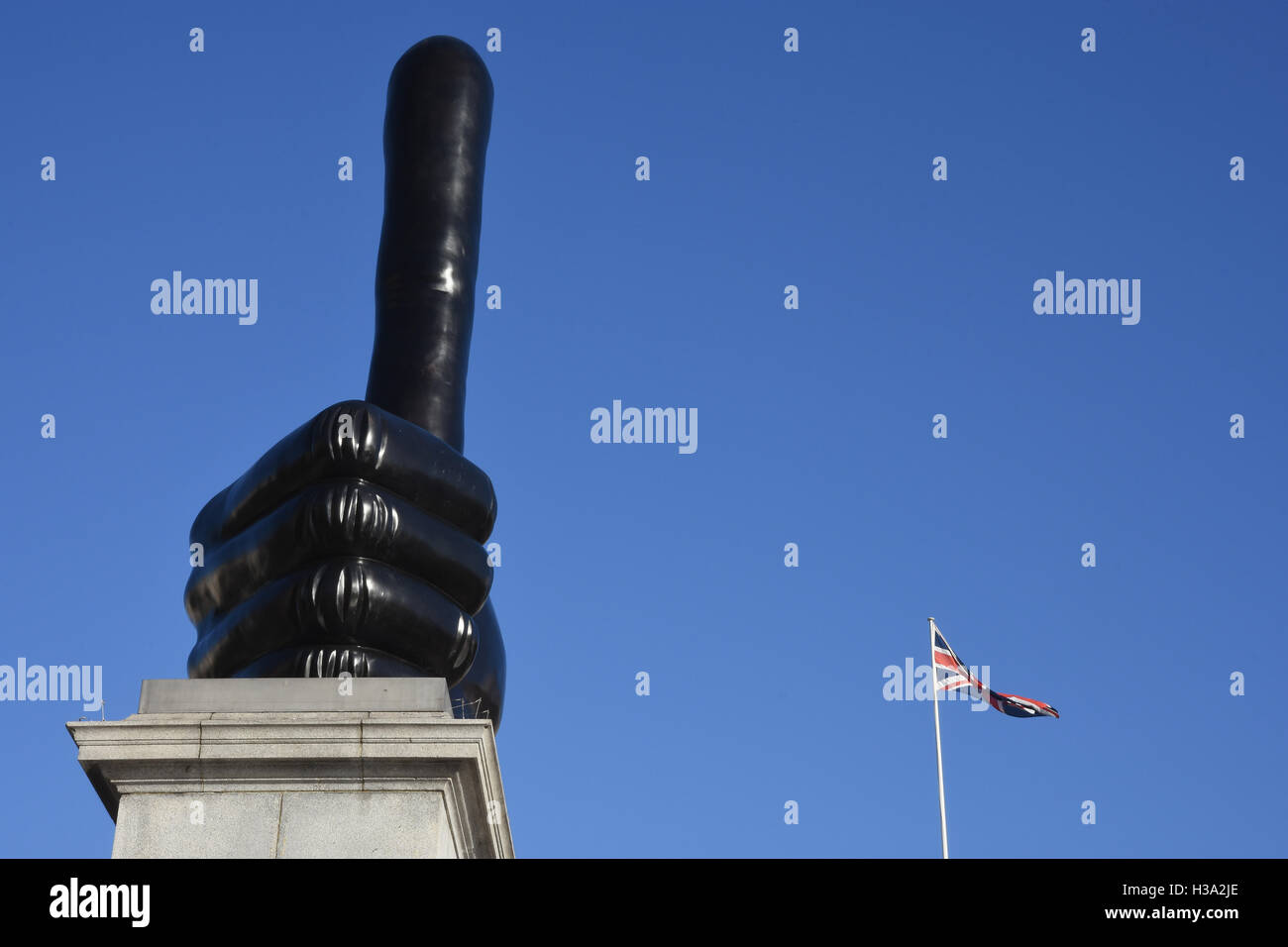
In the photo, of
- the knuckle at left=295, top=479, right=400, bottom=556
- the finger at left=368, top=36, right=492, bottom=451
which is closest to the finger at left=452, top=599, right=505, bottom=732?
the knuckle at left=295, top=479, right=400, bottom=556

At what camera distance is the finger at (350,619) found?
1319 cm

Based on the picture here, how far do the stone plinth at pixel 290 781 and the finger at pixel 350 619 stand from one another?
134cm

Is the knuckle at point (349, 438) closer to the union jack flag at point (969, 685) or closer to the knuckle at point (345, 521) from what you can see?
the knuckle at point (345, 521)

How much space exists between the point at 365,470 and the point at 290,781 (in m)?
2.80

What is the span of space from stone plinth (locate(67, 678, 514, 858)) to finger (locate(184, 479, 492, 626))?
1.81 m

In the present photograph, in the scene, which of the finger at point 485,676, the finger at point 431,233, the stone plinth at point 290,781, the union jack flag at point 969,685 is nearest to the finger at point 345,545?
the finger at point 485,676

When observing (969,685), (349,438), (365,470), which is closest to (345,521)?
(365,470)

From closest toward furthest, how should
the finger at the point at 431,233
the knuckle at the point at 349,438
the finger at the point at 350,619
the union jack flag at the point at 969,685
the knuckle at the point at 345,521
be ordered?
the finger at the point at 350,619
the knuckle at the point at 345,521
the knuckle at the point at 349,438
the finger at the point at 431,233
the union jack flag at the point at 969,685

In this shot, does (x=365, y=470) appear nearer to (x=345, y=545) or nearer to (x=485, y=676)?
(x=345, y=545)

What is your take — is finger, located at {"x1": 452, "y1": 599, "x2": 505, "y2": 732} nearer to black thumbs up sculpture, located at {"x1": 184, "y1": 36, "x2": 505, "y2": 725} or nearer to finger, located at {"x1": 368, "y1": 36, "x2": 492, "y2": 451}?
black thumbs up sculpture, located at {"x1": 184, "y1": 36, "x2": 505, "y2": 725}
